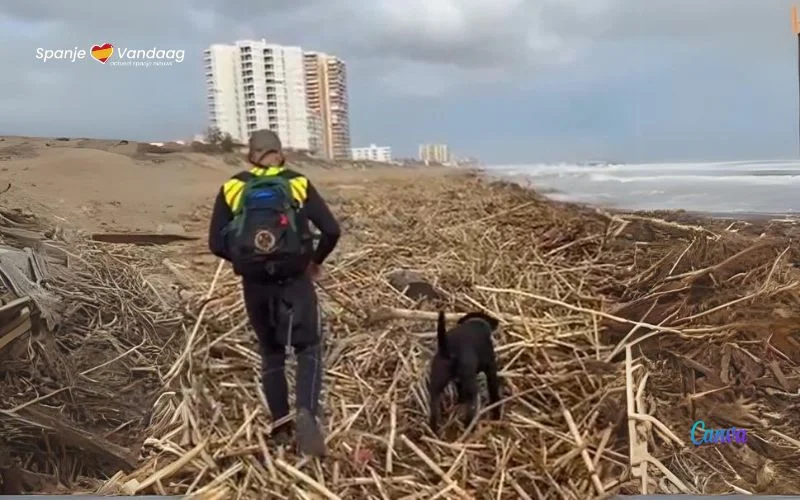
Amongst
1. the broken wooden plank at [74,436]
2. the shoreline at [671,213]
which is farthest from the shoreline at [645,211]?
the broken wooden plank at [74,436]

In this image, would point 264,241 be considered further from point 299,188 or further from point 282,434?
point 282,434

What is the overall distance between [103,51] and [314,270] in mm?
1029

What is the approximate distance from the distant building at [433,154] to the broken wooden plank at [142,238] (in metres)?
0.87

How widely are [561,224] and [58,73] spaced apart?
1829 millimetres

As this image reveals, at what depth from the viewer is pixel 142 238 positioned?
2.37 metres

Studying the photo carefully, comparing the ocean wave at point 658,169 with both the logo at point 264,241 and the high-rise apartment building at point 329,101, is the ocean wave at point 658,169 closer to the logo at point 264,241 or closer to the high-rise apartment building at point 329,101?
the high-rise apartment building at point 329,101

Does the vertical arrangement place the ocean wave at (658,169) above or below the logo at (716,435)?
above

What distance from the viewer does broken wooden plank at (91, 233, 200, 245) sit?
2363 millimetres

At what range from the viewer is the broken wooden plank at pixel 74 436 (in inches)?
96.8

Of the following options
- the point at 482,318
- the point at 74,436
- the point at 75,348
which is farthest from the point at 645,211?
the point at 74,436

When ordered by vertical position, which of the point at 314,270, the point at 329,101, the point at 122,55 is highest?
the point at 122,55

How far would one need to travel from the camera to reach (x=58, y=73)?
2314mm

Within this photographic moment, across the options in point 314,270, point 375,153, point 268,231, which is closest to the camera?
point 268,231

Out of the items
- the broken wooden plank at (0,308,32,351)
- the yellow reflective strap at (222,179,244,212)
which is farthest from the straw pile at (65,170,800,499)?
the broken wooden plank at (0,308,32,351)
